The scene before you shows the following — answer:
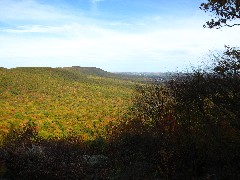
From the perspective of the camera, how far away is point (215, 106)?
13695mm

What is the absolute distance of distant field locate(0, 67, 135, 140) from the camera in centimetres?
4178

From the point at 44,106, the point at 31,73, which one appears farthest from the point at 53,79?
the point at 44,106

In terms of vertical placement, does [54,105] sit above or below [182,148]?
below

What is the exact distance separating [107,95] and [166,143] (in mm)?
72135

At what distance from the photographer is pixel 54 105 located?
65250mm

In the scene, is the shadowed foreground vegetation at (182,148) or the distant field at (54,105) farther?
the distant field at (54,105)

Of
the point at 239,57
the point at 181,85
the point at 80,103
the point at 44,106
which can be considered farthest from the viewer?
the point at 80,103

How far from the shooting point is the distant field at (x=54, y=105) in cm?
4178

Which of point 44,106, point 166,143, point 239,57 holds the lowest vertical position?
point 44,106

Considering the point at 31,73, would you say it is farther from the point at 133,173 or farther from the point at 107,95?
the point at 133,173

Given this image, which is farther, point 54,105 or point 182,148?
point 54,105

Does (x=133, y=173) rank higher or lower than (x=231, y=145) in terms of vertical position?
lower

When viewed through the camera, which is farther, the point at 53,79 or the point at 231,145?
the point at 53,79

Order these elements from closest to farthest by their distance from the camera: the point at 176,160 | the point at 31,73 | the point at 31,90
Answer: the point at 176,160 → the point at 31,90 → the point at 31,73
